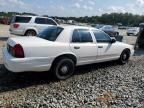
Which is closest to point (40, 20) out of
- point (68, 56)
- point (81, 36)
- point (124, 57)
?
point (124, 57)

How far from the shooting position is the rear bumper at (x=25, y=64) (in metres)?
5.64

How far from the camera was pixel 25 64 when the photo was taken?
5715mm

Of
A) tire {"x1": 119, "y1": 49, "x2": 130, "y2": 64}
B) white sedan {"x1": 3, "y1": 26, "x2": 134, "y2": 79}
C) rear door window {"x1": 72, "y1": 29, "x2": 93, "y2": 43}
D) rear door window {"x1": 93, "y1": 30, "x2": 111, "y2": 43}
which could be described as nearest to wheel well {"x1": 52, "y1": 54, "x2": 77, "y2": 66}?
white sedan {"x1": 3, "y1": 26, "x2": 134, "y2": 79}

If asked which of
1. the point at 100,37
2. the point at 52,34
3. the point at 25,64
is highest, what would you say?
the point at 52,34

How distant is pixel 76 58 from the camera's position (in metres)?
6.84

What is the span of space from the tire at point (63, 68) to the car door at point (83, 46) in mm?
394

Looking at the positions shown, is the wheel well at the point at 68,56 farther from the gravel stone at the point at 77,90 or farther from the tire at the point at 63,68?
the gravel stone at the point at 77,90

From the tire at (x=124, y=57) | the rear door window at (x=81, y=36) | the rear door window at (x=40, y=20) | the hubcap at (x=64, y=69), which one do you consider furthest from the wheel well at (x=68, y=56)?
the rear door window at (x=40, y=20)

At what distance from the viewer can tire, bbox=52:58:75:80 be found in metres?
6.36

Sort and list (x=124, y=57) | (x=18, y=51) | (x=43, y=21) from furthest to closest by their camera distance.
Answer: (x=43, y=21), (x=124, y=57), (x=18, y=51)

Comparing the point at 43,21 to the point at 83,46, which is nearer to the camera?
the point at 83,46

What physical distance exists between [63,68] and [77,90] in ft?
3.31

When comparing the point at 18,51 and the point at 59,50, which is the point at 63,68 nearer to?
the point at 59,50

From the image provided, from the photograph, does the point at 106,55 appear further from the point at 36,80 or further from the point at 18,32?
the point at 18,32
